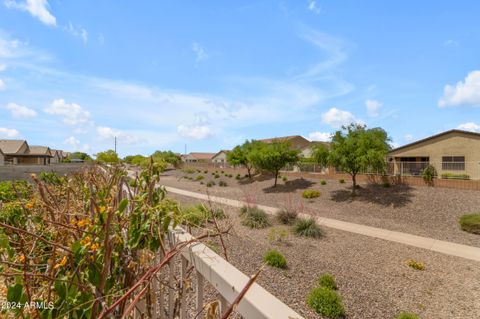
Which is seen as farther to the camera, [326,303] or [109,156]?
[326,303]

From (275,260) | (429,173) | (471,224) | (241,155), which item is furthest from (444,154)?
(275,260)

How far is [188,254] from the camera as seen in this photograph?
1.67m

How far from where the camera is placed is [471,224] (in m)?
11.3

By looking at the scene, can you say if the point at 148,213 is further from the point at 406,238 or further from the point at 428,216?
the point at 428,216

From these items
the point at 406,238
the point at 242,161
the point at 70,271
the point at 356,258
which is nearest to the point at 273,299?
the point at 70,271

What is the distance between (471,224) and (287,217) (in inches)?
291

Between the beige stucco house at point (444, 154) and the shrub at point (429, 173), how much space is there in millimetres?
742

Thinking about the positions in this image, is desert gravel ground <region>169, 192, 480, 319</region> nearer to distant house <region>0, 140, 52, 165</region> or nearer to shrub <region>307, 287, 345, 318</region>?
shrub <region>307, 287, 345, 318</region>

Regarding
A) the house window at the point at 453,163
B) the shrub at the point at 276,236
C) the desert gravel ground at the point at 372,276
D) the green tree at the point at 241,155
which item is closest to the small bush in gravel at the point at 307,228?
the desert gravel ground at the point at 372,276

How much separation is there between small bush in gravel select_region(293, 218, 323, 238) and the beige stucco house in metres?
12.6

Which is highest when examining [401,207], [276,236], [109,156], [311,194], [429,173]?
[109,156]

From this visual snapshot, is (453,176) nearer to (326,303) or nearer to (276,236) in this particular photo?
(276,236)

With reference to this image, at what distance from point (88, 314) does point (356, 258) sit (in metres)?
8.19

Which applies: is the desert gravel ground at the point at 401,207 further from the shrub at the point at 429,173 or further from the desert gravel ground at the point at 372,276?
the desert gravel ground at the point at 372,276
